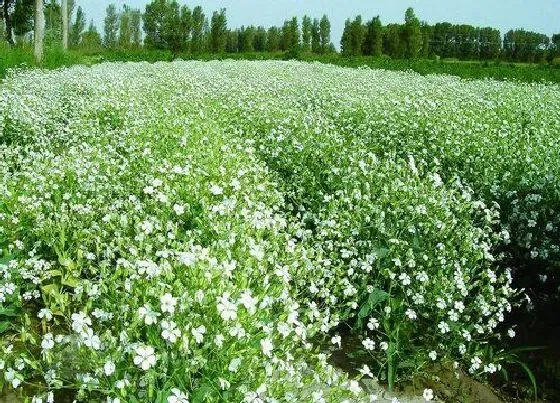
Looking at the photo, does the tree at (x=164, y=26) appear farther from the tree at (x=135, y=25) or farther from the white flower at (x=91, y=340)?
the white flower at (x=91, y=340)

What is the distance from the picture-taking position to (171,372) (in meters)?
2.96

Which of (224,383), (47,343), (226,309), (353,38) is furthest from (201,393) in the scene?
(353,38)

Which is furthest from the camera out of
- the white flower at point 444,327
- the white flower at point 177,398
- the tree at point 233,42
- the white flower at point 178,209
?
the tree at point 233,42

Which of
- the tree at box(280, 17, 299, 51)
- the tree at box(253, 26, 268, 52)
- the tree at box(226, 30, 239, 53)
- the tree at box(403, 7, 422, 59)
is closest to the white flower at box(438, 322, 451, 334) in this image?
the tree at box(403, 7, 422, 59)

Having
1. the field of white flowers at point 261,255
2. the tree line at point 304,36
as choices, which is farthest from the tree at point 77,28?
the field of white flowers at point 261,255

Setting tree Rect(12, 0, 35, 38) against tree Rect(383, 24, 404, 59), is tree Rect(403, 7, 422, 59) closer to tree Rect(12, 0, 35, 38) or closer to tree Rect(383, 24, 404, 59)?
tree Rect(383, 24, 404, 59)

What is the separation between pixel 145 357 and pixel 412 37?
54187 millimetres

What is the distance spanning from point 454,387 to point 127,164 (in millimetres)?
3754

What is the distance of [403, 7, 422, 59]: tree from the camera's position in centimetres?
5303

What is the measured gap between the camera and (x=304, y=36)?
78.1 metres

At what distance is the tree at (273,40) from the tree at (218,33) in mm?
9543

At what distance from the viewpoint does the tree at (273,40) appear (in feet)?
247

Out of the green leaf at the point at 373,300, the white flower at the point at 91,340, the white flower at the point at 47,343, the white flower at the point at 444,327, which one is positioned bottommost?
the white flower at the point at 444,327

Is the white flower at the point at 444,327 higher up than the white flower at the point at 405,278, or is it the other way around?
the white flower at the point at 405,278
